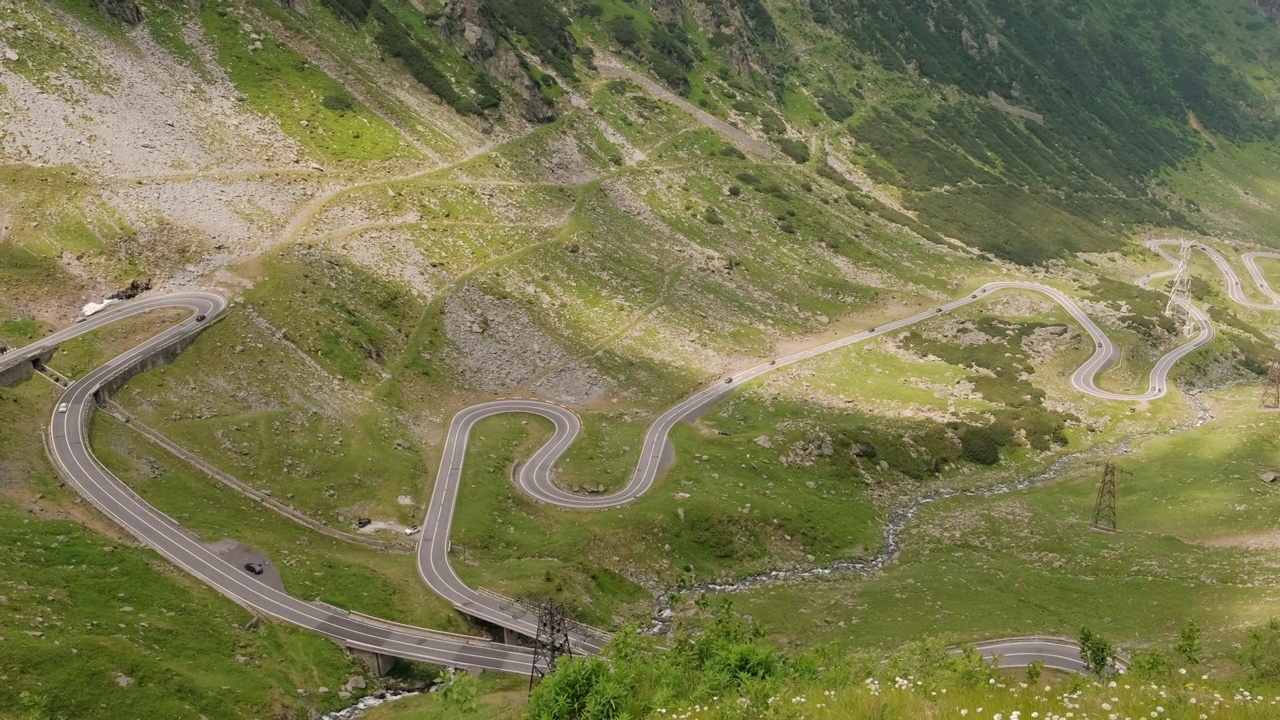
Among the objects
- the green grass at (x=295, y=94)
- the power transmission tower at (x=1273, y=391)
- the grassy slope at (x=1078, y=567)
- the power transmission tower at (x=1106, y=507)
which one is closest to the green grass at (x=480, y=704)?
the grassy slope at (x=1078, y=567)

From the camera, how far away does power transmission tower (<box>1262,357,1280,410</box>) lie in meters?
112

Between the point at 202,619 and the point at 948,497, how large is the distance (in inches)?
3130

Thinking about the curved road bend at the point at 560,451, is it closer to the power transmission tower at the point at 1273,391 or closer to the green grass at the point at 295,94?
the power transmission tower at the point at 1273,391

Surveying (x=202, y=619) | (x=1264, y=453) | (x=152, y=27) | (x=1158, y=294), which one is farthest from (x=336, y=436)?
(x=1158, y=294)

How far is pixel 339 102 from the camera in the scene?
463 feet

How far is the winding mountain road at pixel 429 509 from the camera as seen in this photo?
59250 millimetres

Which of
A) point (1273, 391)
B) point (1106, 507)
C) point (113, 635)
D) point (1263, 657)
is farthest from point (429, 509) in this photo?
point (1273, 391)

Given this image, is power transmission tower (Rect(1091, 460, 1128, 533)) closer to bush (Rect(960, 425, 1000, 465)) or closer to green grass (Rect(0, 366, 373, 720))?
bush (Rect(960, 425, 1000, 465))

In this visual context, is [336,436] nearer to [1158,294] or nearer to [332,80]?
[332,80]

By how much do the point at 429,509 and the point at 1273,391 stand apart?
4836 inches

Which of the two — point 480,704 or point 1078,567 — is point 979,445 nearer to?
point 1078,567

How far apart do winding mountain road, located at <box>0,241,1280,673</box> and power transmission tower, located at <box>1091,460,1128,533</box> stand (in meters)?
30.9

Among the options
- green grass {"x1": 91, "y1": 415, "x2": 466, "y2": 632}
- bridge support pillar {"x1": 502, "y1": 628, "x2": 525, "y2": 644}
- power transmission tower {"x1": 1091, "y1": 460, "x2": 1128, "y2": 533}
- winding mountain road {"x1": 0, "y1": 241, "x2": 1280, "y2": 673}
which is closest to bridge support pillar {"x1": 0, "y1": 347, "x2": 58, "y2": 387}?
winding mountain road {"x1": 0, "y1": 241, "x2": 1280, "y2": 673}

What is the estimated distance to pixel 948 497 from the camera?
96.9 m
